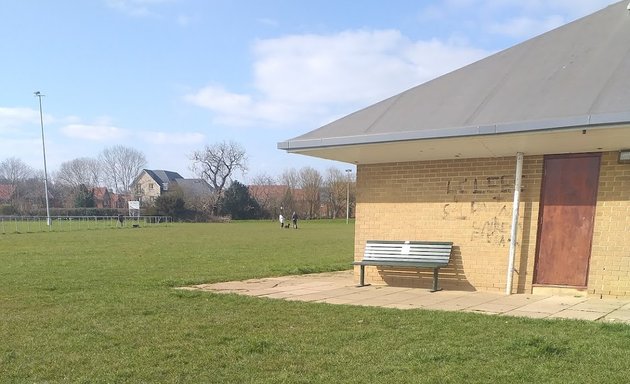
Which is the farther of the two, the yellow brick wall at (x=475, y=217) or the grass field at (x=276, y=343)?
the yellow brick wall at (x=475, y=217)

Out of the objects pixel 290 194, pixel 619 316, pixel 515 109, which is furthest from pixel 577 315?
pixel 290 194

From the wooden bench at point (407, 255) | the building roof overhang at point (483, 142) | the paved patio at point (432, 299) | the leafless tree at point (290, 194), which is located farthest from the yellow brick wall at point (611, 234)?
the leafless tree at point (290, 194)

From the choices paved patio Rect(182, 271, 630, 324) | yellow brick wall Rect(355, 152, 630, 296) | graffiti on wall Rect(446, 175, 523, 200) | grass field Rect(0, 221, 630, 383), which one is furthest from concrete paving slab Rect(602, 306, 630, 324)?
graffiti on wall Rect(446, 175, 523, 200)

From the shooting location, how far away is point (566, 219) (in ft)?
28.6

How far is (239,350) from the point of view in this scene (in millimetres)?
5504

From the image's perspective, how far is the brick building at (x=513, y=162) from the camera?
7539 mm

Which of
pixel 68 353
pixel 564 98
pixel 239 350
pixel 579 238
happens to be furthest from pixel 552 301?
pixel 68 353

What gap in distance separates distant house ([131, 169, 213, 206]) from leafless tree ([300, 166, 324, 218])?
16194 millimetres

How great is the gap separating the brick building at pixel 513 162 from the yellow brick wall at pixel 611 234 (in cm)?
2

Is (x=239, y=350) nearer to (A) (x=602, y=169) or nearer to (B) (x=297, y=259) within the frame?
(A) (x=602, y=169)

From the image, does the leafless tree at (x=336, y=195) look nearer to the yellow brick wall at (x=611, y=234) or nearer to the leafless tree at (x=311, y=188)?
the leafless tree at (x=311, y=188)

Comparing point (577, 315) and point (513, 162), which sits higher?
point (513, 162)

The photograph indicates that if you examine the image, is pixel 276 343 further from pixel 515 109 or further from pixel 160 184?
pixel 160 184

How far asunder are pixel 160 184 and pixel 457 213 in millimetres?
99866
